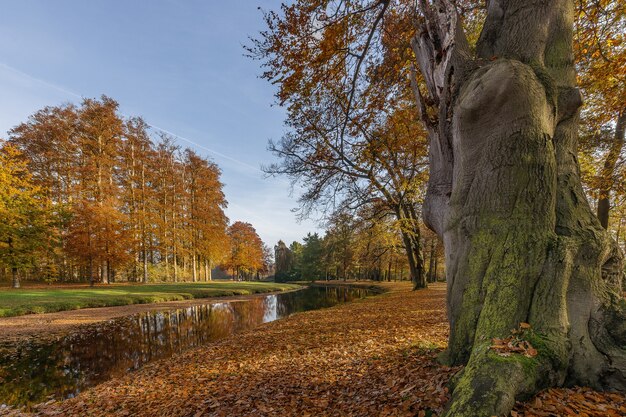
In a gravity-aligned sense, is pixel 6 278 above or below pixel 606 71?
below

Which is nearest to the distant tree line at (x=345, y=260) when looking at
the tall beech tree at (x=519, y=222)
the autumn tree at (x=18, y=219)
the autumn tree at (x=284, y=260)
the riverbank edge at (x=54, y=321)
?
the autumn tree at (x=284, y=260)

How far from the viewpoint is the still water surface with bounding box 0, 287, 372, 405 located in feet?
21.5

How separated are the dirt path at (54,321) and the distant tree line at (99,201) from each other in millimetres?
10294

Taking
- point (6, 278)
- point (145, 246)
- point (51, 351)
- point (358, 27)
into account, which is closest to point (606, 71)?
point (358, 27)

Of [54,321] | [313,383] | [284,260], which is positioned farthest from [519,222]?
[284,260]

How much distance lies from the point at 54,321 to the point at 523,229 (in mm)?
17587

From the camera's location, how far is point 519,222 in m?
3.10

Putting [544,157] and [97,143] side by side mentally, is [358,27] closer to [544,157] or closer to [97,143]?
[544,157]

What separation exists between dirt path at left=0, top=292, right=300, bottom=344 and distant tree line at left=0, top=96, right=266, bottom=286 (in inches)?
405

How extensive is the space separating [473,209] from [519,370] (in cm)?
172

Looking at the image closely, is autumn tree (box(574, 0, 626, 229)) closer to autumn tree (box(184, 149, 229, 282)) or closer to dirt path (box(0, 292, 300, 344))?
dirt path (box(0, 292, 300, 344))

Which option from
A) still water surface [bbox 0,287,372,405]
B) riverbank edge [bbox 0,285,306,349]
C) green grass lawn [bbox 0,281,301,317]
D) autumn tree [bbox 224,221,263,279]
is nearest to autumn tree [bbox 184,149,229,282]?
green grass lawn [bbox 0,281,301,317]

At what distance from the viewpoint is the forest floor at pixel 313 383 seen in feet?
9.35

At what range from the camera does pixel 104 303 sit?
17547 mm
